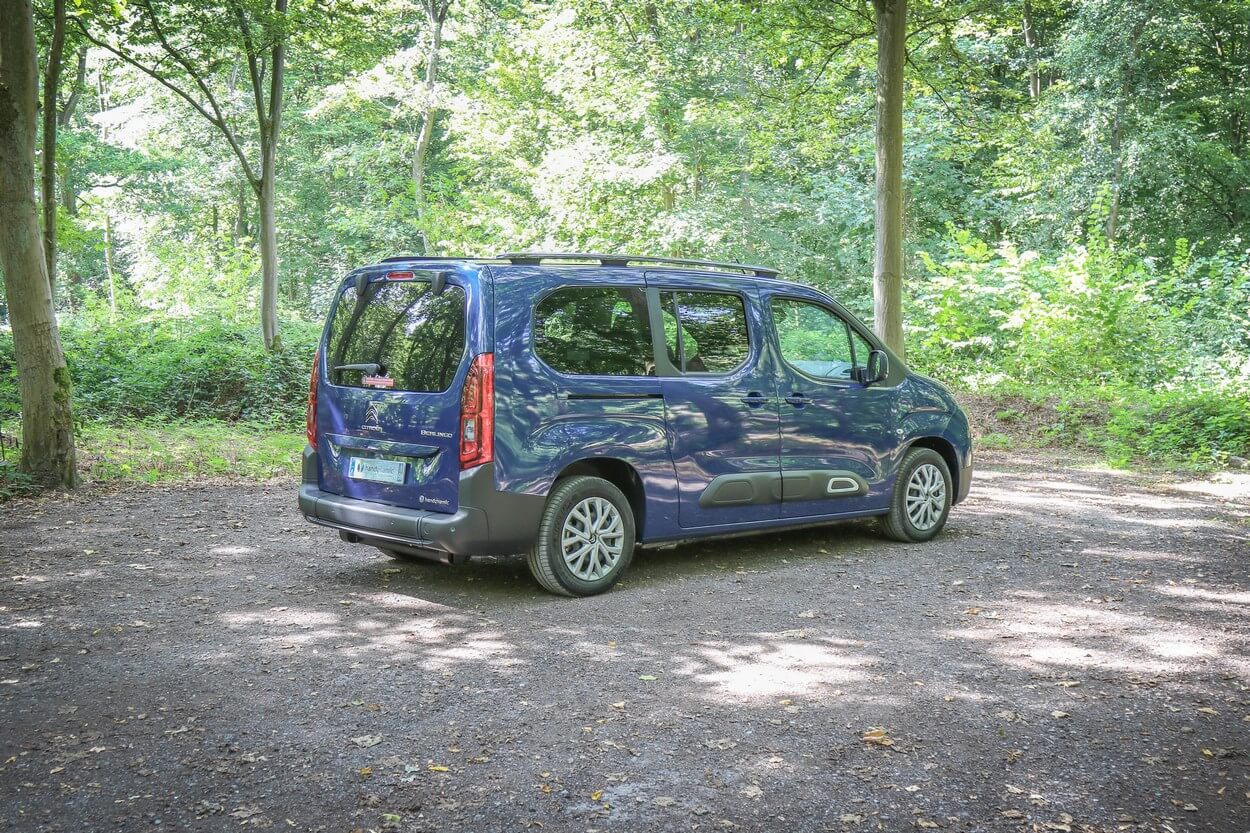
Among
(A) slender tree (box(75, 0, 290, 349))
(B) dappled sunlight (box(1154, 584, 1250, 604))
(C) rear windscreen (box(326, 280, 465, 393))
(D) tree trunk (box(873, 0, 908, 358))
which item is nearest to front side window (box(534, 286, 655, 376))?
(C) rear windscreen (box(326, 280, 465, 393))

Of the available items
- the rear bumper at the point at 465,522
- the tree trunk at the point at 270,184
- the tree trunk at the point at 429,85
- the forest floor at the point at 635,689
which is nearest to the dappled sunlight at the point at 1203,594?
the forest floor at the point at 635,689

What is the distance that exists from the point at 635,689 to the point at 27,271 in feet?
24.8

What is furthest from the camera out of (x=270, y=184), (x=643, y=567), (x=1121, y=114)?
(x=1121, y=114)

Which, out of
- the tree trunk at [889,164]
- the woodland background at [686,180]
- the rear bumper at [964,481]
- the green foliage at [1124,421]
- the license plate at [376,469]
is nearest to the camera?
the license plate at [376,469]

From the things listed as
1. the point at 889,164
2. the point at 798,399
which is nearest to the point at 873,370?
the point at 798,399

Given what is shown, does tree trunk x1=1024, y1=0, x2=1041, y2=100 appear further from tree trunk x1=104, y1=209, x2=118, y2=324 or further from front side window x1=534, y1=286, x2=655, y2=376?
front side window x1=534, y1=286, x2=655, y2=376

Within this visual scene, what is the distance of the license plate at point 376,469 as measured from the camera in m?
6.16

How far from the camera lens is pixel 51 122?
14797 mm

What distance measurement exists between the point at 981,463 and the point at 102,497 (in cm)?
969

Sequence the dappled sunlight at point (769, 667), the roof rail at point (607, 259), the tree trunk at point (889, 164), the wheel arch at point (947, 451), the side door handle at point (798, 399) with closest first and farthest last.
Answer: the dappled sunlight at point (769, 667), the roof rail at point (607, 259), the side door handle at point (798, 399), the wheel arch at point (947, 451), the tree trunk at point (889, 164)

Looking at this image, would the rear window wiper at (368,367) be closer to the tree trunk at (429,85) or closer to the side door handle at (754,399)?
the side door handle at (754,399)

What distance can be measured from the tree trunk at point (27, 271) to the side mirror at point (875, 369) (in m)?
7.07

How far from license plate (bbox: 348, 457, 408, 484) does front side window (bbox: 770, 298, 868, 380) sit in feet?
9.08

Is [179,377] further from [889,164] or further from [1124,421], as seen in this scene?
[1124,421]
